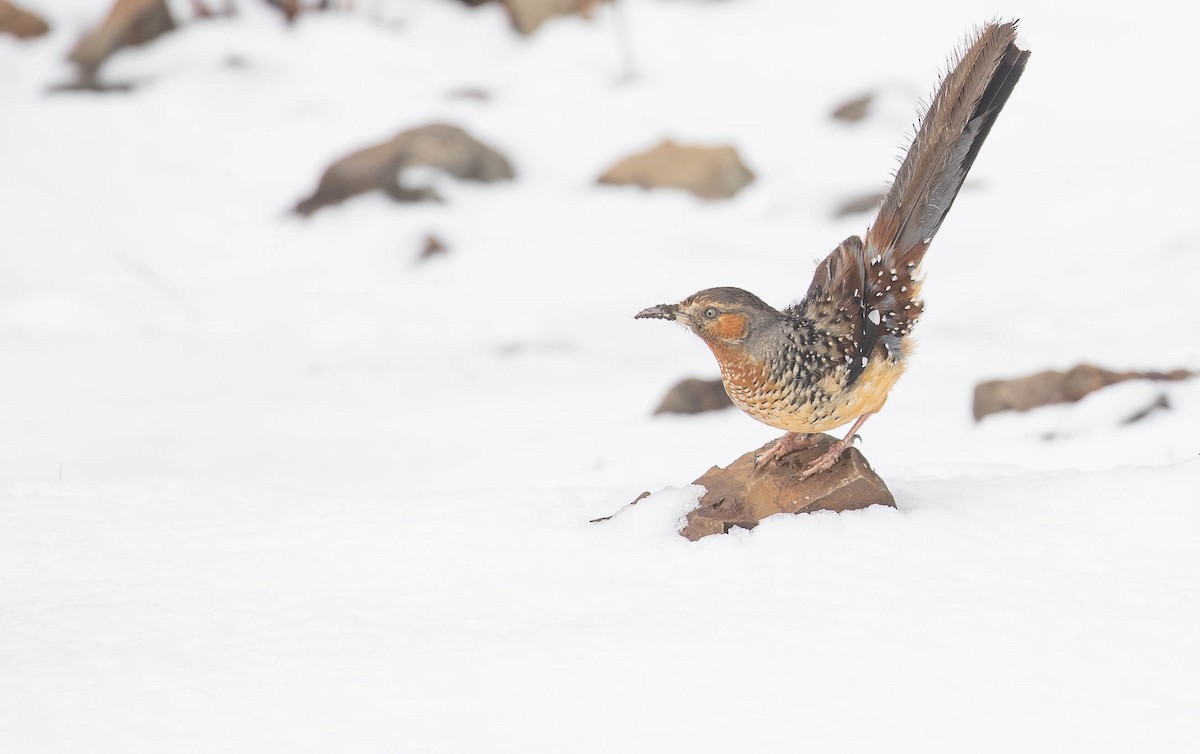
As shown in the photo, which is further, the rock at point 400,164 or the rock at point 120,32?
A: the rock at point 120,32

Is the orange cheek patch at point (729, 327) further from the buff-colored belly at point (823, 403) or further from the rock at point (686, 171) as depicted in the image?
the rock at point (686, 171)

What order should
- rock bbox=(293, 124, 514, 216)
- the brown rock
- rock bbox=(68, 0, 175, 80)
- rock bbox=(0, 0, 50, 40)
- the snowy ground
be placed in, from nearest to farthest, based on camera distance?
the snowy ground, the brown rock, rock bbox=(293, 124, 514, 216), rock bbox=(68, 0, 175, 80), rock bbox=(0, 0, 50, 40)

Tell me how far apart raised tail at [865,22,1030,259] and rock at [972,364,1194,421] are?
6.89 feet

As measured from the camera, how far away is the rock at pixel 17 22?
10.4 metres

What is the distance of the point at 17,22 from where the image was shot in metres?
10.4

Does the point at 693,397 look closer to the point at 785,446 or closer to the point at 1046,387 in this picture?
the point at 1046,387

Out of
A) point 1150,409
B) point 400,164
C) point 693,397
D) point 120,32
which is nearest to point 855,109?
point 400,164

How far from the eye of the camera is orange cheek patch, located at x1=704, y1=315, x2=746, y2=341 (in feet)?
10.1

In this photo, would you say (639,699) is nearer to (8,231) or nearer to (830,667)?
(830,667)

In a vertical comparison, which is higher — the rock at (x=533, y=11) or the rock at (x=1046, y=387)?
the rock at (x=1046, y=387)

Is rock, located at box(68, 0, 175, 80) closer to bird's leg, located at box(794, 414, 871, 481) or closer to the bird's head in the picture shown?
the bird's head

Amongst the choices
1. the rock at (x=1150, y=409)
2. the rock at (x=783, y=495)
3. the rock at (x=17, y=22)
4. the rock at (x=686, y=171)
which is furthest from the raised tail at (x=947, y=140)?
the rock at (x=17, y=22)

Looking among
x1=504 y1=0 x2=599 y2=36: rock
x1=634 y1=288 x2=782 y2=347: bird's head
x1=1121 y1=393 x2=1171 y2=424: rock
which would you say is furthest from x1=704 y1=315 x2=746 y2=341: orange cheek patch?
x1=504 y1=0 x2=599 y2=36: rock

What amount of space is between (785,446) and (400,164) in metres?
5.94
